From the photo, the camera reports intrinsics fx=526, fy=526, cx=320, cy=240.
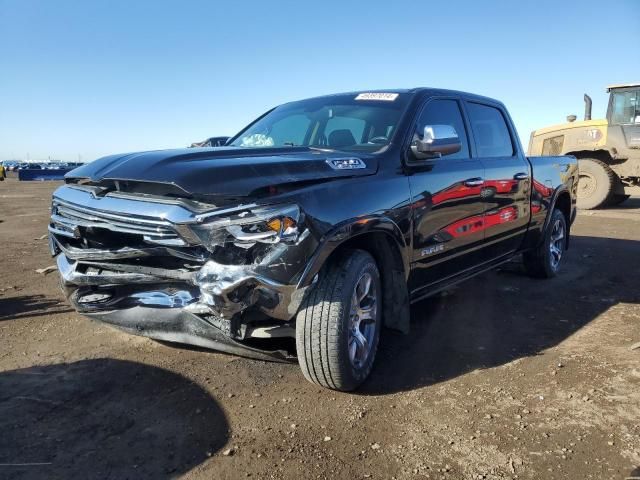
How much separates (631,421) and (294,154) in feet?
7.92

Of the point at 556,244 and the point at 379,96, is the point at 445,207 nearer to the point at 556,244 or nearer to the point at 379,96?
the point at 379,96

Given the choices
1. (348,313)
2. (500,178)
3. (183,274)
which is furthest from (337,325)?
(500,178)

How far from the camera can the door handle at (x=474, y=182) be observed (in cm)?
412

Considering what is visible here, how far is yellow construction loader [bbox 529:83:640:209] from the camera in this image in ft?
41.7

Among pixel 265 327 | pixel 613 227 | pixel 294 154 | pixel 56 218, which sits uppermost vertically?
pixel 294 154

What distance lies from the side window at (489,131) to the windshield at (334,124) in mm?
1042

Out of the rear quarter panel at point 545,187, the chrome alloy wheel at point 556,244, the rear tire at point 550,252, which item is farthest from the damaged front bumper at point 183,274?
the chrome alloy wheel at point 556,244

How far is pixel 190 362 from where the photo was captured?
11.6 feet

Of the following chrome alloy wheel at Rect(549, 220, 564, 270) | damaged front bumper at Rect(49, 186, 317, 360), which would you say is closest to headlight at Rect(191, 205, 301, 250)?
damaged front bumper at Rect(49, 186, 317, 360)

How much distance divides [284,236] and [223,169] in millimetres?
503

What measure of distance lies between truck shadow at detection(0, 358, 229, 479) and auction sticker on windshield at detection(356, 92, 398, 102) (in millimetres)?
2470

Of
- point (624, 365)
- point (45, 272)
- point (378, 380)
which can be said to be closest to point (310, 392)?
point (378, 380)

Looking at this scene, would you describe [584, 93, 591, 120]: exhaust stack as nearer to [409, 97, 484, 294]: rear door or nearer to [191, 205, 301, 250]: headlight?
[409, 97, 484, 294]: rear door

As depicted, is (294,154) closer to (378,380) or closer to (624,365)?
(378,380)
